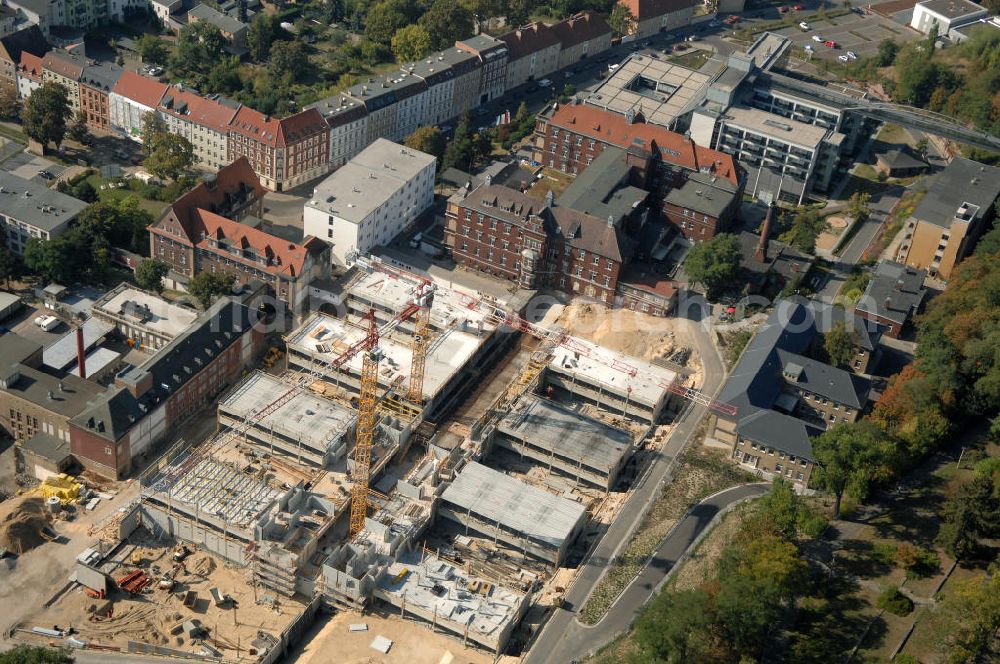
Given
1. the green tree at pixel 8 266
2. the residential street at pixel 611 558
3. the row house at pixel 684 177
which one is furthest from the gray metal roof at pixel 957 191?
the green tree at pixel 8 266

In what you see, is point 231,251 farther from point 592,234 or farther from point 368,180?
point 592,234

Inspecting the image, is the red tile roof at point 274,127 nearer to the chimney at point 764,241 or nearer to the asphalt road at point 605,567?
the chimney at point 764,241

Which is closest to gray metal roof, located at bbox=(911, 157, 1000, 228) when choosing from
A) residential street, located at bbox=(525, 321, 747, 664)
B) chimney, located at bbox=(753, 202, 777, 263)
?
chimney, located at bbox=(753, 202, 777, 263)

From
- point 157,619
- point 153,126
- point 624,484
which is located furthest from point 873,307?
point 153,126

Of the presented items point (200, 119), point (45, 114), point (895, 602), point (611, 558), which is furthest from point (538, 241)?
point (45, 114)

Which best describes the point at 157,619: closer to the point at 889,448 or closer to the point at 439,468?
the point at 439,468
